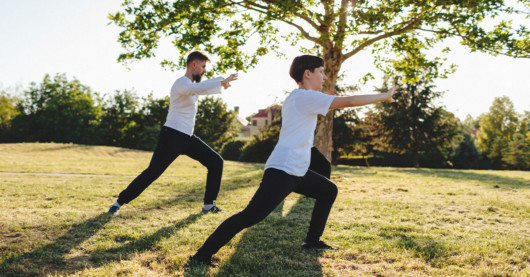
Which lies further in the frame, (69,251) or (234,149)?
(234,149)

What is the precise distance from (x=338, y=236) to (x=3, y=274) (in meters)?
3.42

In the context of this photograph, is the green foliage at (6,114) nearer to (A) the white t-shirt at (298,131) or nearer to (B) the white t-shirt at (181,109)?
(B) the white t-shirt at (181,109)

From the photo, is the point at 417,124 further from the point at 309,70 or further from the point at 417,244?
the point at 309,70

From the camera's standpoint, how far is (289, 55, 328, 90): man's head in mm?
3402

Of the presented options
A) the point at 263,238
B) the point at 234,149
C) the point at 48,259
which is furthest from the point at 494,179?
the point at 234,149

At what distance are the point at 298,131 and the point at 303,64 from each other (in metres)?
0.70

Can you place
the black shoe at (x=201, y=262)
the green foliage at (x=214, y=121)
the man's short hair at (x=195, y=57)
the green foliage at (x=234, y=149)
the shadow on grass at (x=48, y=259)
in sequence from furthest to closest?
1. the green foliage at (x=214, y=121)
2. the green foliage at (x=234, y=149)
3. the man's short hair at (x=195, y=57)
4. the black shoe at (x=201, y=262)
5. the shadow on grass at (x=48, y=259)

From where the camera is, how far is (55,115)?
150ft

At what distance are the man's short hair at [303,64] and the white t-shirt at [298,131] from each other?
26 centimetres

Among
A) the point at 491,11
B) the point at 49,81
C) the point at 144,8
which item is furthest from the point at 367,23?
the point at 49,81

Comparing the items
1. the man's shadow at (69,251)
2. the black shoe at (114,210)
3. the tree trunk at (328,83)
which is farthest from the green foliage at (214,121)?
the man's shadow at (69,251)

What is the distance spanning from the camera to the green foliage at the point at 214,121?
168ft

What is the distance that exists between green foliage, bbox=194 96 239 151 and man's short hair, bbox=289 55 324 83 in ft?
157

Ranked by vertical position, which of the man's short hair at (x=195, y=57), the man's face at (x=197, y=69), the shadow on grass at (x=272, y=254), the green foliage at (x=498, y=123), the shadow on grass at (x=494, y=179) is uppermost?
the green foliage at (x=498, y=123)
